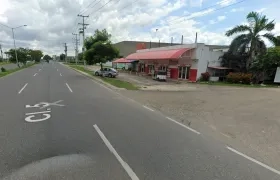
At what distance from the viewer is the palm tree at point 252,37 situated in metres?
24.6

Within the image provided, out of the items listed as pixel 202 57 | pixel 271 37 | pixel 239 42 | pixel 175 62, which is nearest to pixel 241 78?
pixel 239 42

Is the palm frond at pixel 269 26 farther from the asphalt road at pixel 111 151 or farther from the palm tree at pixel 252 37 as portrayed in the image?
the asphalt road at pixel 111 151

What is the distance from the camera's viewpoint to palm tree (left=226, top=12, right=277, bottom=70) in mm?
24562

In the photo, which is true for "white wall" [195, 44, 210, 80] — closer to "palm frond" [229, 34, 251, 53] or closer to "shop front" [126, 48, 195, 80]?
"shop front" [126, 48, 195, 80]

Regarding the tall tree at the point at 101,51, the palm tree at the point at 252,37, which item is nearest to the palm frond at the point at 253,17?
the palm tree at the point at 252,37

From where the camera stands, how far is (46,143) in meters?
4.84

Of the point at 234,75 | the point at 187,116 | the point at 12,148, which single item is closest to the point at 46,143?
the point at 12,148

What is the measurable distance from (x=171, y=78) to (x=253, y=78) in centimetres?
1063

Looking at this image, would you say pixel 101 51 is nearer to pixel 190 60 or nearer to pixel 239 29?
pixel 190 60

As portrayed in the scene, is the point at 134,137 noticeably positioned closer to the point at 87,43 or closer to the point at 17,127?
the point at 17,127

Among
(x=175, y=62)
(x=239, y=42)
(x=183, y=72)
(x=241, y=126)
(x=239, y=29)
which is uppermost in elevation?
(x=239, y=29)

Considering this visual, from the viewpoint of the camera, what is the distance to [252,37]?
24.8 meters

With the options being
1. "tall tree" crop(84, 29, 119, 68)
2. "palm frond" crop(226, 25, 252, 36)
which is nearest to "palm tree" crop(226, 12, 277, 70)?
"palm frond" crop(226, 25, 252, 36)

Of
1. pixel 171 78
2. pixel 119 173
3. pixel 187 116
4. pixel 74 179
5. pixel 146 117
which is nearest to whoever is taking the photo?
pixel 74 179
